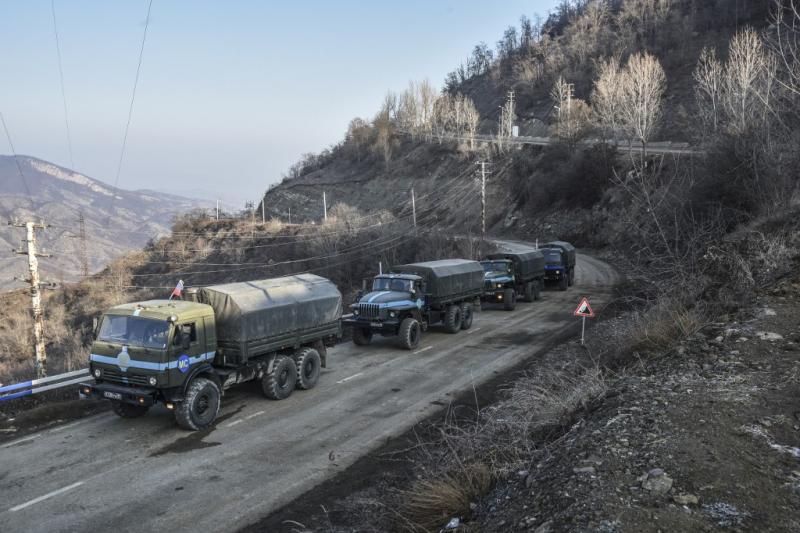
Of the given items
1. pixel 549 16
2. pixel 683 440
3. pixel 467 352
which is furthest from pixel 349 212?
pixel 549 16

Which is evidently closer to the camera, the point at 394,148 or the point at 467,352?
the point at 467,352

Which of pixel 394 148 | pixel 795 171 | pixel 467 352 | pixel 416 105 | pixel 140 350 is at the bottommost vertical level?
pixel 467 352

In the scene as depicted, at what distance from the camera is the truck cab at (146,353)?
10156 mm

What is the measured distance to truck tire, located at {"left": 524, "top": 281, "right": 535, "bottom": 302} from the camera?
2658 centimetres

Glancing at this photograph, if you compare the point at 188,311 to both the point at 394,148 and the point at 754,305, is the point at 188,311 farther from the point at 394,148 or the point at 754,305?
the point at 394,148

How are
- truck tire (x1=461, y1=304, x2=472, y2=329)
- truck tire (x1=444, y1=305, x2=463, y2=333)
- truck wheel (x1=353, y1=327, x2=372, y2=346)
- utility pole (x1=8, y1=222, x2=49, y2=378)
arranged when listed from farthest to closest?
truck tire (x1=461, y1=304, x2=472, y2=329) < truck tire (x1=444, y1=305, x2=463, y2=333) < truck wheel (x1=353, y1=327, x2=372, y2=346) < utility pole (x1=8, y1=222, x2=49, y2=378)

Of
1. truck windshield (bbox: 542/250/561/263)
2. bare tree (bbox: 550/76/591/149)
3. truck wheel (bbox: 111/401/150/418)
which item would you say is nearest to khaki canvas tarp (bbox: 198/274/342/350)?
truck wheel (bbox: 111/401/150/418)

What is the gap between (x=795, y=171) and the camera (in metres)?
18.7

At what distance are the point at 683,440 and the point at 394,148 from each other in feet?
328

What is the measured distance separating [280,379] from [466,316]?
31.3ft

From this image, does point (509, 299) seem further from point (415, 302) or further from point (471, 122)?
point (471, 122)

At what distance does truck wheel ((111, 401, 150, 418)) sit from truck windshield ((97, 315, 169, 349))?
148 cm

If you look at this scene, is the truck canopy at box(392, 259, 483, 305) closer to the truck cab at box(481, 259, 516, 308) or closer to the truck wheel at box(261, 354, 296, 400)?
the truck cab at box(481, 259, 516, 308)

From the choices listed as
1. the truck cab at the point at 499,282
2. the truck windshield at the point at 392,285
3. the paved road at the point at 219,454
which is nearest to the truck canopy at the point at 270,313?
the paved road at the point at 219,454
